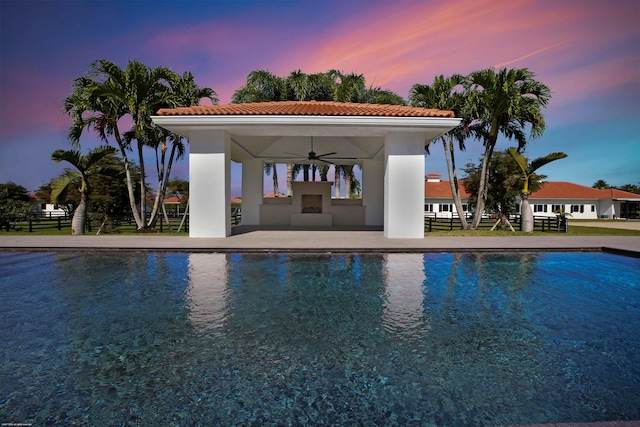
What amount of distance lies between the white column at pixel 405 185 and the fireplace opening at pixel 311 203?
8.15 meters

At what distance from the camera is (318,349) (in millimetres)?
3674

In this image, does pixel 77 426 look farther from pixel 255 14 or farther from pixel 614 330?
pixel 255 14

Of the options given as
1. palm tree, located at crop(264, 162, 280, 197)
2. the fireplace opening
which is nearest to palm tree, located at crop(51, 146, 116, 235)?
the fireplace opening

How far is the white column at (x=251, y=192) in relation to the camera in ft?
Answer: 70.0

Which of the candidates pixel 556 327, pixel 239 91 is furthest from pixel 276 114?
pixel 239 91

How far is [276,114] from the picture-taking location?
12.7m

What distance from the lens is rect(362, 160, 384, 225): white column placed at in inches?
836

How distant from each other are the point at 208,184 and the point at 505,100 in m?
14.4

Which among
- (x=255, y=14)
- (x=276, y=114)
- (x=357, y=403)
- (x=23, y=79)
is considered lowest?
(x=357, y=403)

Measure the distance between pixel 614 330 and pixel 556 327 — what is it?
27.1 inches

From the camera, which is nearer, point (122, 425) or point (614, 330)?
point (122, 425)

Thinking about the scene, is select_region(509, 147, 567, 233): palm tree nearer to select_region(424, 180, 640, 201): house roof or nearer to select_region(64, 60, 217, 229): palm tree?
select_region(64, 60, 217, 229): palm tree

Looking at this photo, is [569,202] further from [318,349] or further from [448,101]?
[318,349]

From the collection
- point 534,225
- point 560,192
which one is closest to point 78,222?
point 534,225
